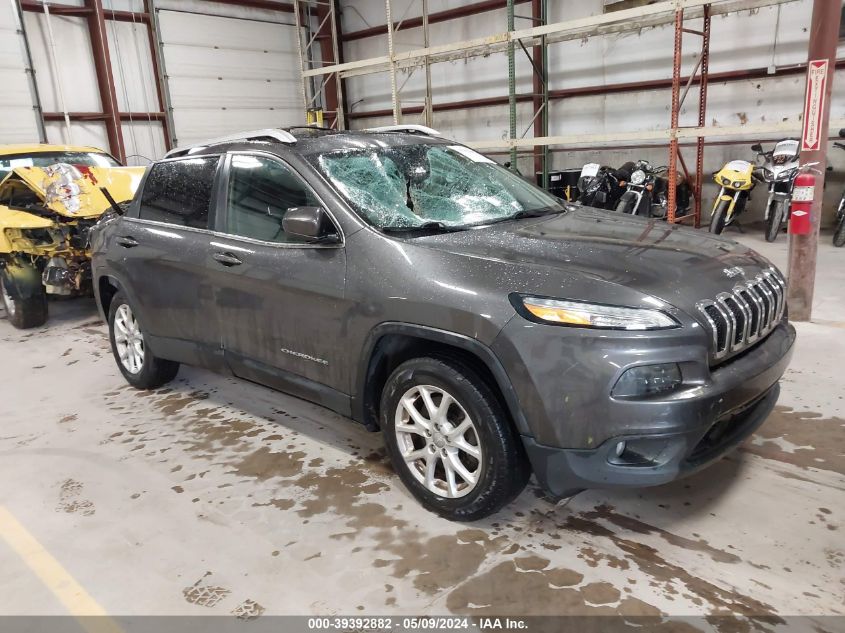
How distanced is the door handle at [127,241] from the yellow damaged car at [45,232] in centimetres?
230

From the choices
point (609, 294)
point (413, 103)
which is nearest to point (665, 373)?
point (609, 294)

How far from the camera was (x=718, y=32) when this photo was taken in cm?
977

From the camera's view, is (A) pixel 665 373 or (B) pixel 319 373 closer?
(A) pixel 665 373

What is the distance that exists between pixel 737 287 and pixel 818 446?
1189mm

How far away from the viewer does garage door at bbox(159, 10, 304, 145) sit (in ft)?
45.3

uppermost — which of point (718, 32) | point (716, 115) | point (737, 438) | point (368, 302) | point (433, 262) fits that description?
point (718, 32)

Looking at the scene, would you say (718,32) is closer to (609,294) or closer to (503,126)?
(503,126)

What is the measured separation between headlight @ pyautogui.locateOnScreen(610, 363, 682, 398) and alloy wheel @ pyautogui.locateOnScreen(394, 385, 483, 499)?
0.59m

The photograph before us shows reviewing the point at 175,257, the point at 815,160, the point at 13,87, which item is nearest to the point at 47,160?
the point at 175,257

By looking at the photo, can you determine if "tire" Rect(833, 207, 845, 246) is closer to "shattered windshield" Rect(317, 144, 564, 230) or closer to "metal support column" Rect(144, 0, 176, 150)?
"shattered windshield" Rect(317, 144, 564, 230)

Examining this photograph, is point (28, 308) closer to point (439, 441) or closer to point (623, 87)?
point (439, 441)

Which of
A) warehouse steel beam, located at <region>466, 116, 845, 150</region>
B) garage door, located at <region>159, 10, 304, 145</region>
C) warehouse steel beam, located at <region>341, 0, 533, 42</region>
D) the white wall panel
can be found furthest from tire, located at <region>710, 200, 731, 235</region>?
the white wall panel

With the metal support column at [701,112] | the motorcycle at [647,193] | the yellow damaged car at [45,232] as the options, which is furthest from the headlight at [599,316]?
the metal support column at [701,112]

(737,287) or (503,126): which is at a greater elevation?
(503,126)
